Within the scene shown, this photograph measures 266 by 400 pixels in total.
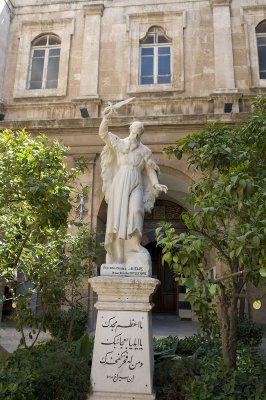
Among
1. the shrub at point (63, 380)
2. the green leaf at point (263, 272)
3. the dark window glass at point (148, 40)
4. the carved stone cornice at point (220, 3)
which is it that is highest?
the carved stone cornice at point (220, 3)

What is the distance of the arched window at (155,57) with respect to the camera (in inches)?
474

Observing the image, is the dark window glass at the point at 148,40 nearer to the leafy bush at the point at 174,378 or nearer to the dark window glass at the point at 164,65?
the dark window glass at the point at 164,65

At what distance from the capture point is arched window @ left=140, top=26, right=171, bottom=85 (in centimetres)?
1204

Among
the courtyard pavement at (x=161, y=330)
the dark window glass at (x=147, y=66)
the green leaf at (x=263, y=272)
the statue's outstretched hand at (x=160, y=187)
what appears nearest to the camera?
the green leaf at (x=263, y=272)

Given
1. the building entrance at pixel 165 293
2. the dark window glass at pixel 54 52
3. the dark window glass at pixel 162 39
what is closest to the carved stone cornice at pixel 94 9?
the dark window glass at pixel 54 52

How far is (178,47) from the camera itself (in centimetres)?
1217

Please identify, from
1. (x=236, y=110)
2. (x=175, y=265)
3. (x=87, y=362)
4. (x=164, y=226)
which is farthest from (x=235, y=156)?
(x=236, y=110)

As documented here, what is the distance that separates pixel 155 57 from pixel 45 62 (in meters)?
3.59

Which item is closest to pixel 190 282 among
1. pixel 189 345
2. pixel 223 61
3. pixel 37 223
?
pixel 37 223

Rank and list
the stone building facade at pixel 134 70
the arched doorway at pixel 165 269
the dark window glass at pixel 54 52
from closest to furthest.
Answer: the stone building facade at pixel 134 70
the dark window glass at pixel 54 52
the arched doorway at pixel 165 269

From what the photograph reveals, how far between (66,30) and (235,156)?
9784 mm

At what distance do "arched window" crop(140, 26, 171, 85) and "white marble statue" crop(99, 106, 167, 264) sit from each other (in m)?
7.37

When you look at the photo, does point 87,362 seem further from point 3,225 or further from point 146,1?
point 146,1

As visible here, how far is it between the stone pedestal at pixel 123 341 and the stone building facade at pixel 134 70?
598 centimetres
